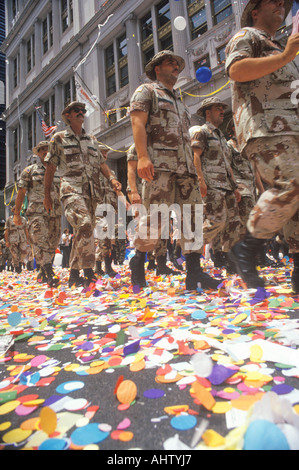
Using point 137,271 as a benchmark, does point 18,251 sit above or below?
above

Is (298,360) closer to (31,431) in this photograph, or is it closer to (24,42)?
(31,431)

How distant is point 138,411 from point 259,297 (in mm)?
1555

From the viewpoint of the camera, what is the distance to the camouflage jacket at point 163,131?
112 inches

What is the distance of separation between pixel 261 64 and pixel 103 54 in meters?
22.8

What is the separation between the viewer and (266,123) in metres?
1.95

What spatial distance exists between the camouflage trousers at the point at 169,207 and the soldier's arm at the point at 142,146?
0.17 meters

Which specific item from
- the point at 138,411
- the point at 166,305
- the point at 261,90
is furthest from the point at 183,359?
the point at 261,90

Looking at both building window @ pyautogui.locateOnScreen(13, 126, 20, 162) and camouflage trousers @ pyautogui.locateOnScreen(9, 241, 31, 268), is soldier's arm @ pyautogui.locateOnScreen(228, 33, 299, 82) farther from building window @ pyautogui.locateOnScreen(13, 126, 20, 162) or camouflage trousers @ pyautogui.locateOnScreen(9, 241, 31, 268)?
building window @ pyautogui.locateOnScreen(13, 126, 20, 162)

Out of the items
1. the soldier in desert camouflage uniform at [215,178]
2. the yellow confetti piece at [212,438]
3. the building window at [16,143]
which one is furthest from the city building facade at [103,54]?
the yellow confetti piece at [212,438]

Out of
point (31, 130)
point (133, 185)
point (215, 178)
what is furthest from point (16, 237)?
point (31, 130)

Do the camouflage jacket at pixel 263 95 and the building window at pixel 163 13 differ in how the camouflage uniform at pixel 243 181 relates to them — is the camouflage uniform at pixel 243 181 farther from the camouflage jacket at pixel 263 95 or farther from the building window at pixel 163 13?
the building window at pixel 163 13

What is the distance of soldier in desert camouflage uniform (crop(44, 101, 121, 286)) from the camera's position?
370 cm

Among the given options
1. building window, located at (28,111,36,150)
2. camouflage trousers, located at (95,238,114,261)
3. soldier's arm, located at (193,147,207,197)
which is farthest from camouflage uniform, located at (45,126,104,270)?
building window, located at (28,111,36,150)

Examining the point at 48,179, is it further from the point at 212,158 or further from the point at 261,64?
the point at 261,64
